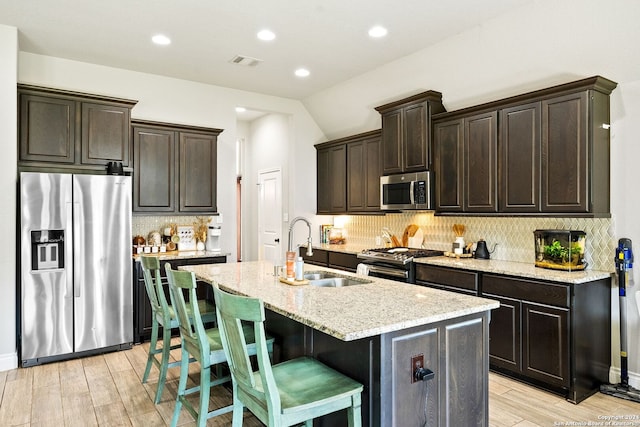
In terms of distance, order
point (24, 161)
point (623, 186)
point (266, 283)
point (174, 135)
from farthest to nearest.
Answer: point (174, 135) < point (24, 161) < point (623, 186) < point (266, 283)

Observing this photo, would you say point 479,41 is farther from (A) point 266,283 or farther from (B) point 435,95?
(A) point 266,283

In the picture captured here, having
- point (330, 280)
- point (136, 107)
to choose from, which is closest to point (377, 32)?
point (330, 280)

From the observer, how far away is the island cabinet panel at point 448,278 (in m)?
3.81

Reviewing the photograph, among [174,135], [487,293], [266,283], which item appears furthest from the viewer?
[174,135]

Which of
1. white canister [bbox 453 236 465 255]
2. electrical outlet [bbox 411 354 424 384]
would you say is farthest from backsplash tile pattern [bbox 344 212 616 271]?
electrical outlet [bbox 411 354 424 384]

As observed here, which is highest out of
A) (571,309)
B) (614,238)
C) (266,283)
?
(614,238)

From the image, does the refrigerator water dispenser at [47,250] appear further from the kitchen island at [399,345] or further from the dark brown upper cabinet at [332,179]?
the dark brown upper cabinet at [332,179]

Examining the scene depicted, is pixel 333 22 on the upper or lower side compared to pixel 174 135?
upper

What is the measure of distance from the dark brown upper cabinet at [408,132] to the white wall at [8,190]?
3.74m

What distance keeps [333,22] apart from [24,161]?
3250 mm

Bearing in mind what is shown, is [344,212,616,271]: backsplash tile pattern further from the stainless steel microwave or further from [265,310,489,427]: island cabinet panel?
[265,310,489,427]: island cabinet panel

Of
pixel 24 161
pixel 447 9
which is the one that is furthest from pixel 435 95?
pixel 24 161

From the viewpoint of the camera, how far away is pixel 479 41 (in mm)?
3908

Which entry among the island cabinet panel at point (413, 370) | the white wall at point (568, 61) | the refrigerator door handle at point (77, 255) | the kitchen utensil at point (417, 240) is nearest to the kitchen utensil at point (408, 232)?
the kitchen utensil at point (417, 240)
